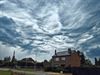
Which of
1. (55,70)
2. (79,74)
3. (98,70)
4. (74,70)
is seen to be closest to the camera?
(98,70)

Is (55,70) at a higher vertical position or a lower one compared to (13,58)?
lower

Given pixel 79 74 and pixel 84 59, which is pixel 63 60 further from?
pixel 79 74

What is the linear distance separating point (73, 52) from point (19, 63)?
33818mm

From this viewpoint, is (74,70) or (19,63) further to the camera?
(19,63)

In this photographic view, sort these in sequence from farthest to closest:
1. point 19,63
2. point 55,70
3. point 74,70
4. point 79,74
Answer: point 19,63 → point 55,70 → point 74,70 → point 79,74

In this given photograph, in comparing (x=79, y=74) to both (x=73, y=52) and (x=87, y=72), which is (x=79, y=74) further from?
(x=73, y=52)

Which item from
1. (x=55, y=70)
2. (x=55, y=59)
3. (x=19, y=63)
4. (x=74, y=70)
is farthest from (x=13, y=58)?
(x=74, y=70)

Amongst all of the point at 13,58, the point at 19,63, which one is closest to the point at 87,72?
the point at 19,63

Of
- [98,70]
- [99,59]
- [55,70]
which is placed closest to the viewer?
[98,70]

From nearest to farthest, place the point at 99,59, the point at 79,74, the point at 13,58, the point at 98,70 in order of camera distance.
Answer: the point at 98,70, the point at 79,74, the point at 99,59, the point at 13,58

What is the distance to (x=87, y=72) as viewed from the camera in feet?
158

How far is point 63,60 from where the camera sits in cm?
9512

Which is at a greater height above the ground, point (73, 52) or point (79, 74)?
point (73, 52)

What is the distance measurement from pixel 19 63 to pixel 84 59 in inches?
1620
